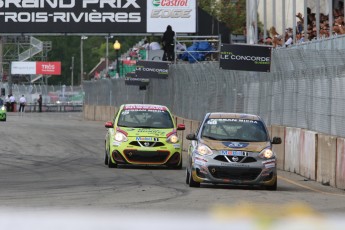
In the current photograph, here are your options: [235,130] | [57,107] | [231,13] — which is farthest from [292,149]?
[57,107]

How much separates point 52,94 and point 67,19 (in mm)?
54299

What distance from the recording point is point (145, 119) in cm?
2211

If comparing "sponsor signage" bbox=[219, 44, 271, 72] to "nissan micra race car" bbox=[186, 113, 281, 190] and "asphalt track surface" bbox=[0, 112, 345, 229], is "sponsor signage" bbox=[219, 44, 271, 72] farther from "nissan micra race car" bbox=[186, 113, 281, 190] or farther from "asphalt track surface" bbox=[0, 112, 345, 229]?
"nissan micra race car" bbox=[186, 113, 281, 190]

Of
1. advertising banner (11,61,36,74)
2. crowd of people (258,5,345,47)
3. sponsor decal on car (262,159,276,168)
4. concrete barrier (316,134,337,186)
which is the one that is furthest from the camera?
advertising banner (11,61,36,74)

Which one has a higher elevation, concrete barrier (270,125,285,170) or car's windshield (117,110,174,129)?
car's windshield (117,110,174,129)

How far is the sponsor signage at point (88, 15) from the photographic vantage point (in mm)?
52406

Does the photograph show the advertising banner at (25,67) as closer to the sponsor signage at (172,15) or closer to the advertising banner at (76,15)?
the advertising banner at (76,15)

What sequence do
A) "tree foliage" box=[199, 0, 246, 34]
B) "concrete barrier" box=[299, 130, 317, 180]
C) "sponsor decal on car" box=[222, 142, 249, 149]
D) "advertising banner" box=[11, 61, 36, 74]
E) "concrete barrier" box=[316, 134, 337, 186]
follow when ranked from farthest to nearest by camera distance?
"advertising banner" box=[11, 61, 36, 74], "tree foliage" box=[199, 0, 246, 34], "concrete barrier" box=[299, 130, 317, 180], "concrete barrier" box=[316, 134, 337, 186], "sponsor decal on car" box=[222, 142, 249, 149]

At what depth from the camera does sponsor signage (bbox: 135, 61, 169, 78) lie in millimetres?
38312

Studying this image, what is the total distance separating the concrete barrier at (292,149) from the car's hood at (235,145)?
451 cm

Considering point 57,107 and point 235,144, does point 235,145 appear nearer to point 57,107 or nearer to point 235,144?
point 235,144

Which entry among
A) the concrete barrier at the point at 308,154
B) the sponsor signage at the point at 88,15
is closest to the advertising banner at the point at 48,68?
the sponsor signage at the point at 88,15

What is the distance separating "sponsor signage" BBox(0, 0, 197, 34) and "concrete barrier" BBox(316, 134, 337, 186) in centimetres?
3399

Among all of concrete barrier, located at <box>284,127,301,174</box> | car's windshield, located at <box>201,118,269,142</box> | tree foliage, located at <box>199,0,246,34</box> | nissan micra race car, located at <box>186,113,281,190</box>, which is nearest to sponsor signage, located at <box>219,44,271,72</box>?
concrete barrier, located at <box>284,127,301,174</box>
